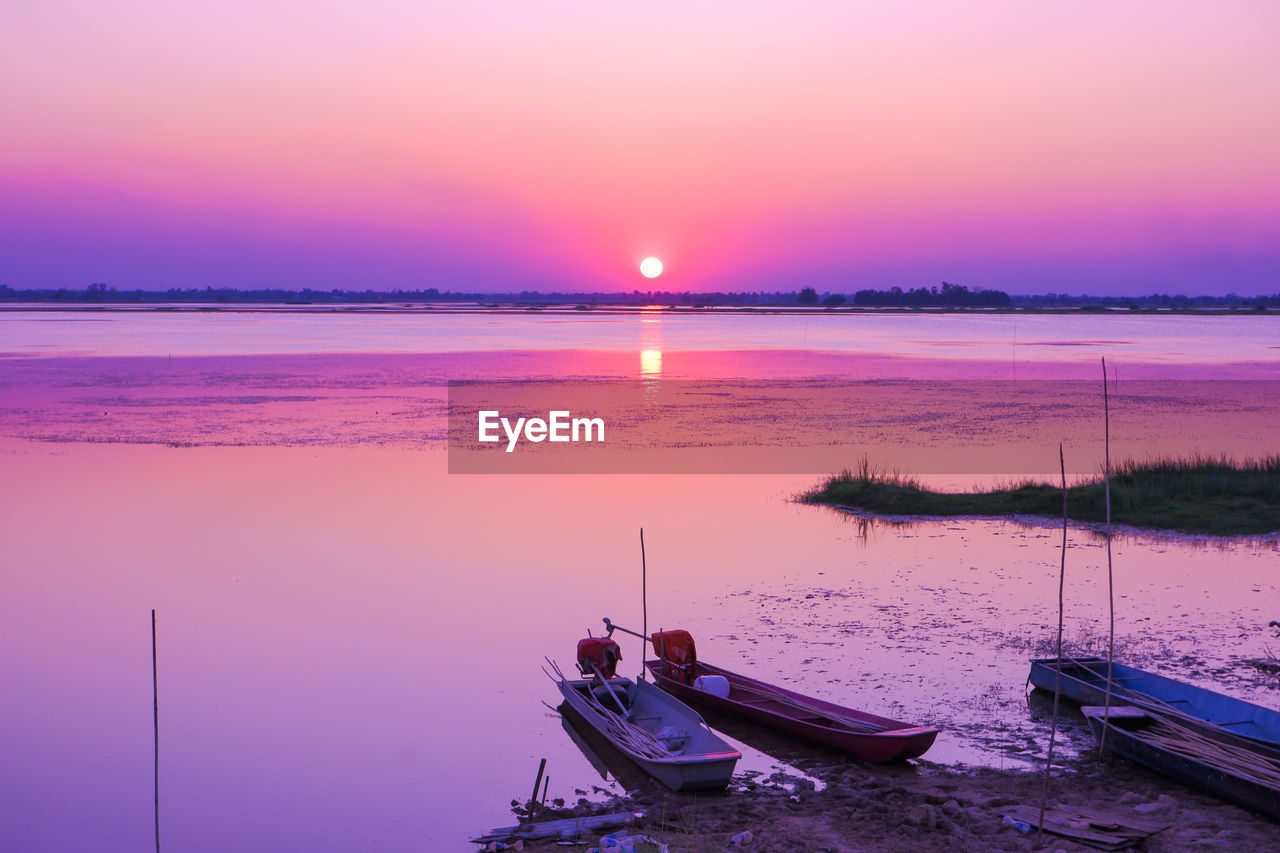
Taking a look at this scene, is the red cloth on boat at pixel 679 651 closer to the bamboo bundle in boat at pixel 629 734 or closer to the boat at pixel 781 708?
the boat at pixel 781 708

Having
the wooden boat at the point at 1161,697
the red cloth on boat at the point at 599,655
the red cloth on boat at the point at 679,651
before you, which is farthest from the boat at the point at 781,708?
the wooden boat at the point at 1161,697

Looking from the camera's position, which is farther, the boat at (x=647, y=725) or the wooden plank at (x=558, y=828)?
the boat at (x=647, y=725)

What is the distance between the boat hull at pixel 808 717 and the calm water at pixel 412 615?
0.51 metres

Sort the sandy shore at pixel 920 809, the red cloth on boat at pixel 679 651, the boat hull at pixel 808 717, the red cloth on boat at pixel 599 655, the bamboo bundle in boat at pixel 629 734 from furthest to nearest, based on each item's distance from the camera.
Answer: the red cloth on boat at pixel 599 655 < the red cloth on boat at pixel 679 651 < the bamboo bundle in boat at pixel 629 734 < the boat hull at pixel 808 717 < the sandy shore at pixel 920 809

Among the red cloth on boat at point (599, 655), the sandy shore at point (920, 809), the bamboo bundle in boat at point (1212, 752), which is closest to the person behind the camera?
the sandy shore at point (920, 809)

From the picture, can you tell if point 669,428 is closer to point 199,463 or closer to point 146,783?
point 199,463

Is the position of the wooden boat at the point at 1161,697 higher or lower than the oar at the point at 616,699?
higher

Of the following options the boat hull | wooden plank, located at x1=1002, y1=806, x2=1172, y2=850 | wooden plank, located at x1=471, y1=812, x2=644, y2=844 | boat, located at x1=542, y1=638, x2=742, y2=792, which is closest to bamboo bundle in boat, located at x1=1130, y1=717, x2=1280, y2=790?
wooden plank, located at x1=1002, y1=806, x2=1172, y2=850

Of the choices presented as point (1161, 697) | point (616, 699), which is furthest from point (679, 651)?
point (1161, 697)

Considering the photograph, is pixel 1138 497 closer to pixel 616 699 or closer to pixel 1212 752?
pixel 1212 752

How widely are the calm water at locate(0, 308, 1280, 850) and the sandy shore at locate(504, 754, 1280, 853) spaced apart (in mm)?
719

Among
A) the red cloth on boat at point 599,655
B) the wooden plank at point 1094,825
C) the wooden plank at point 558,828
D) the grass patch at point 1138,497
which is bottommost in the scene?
the wooden plank at point 558,828

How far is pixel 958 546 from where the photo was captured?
17.3 meters

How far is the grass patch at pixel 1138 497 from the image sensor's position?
60.8 feet
